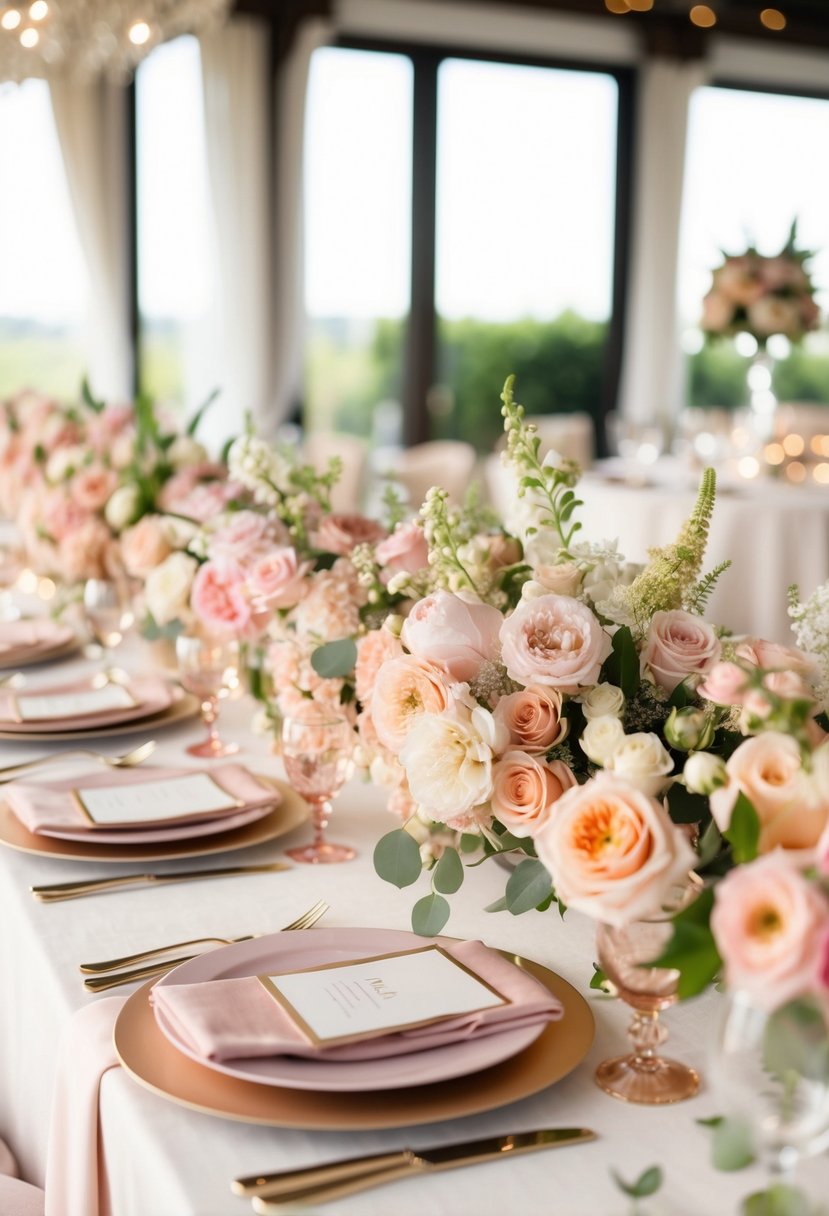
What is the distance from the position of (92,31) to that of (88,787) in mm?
2644

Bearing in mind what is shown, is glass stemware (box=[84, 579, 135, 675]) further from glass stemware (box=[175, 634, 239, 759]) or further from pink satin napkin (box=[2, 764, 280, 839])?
pink satin napkin (box=[2, 764, 280, 839])

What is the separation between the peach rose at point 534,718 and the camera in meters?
1.06

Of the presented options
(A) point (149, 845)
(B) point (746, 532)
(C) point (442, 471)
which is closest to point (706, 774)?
(A) point (149, 845)

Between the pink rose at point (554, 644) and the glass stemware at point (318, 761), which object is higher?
the pink rose at point (554, 644)

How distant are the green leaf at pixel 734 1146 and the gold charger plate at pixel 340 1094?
196 millimetres

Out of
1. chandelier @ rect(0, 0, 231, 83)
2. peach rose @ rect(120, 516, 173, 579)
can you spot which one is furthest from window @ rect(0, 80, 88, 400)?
peach rose @ rect(120, 516, 173, 579)

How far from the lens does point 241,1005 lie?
38.7 inches

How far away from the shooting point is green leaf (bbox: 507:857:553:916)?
3.43 ft

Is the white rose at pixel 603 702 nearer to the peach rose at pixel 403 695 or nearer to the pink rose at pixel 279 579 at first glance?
the peach rose at pixel 403 695

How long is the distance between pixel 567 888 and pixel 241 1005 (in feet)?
0.92

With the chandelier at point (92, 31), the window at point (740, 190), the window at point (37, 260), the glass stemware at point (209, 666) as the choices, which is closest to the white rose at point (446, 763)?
the glass stemware at point (209, 666)

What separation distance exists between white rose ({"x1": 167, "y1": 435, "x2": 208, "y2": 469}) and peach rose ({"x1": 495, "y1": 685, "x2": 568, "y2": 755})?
4.44ft

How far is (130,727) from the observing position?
191 cm

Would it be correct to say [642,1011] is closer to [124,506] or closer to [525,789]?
[525,789]
